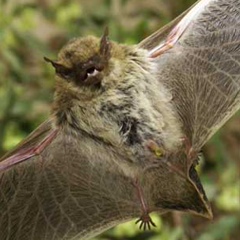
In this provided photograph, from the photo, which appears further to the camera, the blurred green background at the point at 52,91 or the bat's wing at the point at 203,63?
the blurred green background at the point at 52,91

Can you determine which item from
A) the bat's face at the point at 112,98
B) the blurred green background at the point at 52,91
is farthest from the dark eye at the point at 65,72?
the blurred green background at the point at 52,91

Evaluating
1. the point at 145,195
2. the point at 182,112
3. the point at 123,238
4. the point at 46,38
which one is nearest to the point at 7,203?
the point at 145,195

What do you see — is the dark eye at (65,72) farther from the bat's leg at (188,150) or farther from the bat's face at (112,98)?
the bat's leg at (188,150)

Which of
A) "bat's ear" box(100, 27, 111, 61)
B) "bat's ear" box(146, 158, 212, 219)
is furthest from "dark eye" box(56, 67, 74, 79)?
"bat's ear" box(146, 158, 212, 219)

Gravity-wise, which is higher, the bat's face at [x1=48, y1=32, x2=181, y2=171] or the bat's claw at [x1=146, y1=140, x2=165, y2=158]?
the bat's face at [x1=48, y1=32, x2=181, y2=171]

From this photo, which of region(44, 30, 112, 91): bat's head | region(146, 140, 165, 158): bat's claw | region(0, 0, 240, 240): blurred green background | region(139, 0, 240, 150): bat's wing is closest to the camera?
region(44, 30, 112, 91): bat's head

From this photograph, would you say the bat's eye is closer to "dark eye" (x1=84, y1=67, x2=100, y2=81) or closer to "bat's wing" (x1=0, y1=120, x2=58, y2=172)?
"dark eye" (x1=84, y1=67, x2=100, y2=81)

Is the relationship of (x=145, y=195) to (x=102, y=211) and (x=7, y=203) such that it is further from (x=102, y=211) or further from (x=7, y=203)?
(x=7, y=203)
